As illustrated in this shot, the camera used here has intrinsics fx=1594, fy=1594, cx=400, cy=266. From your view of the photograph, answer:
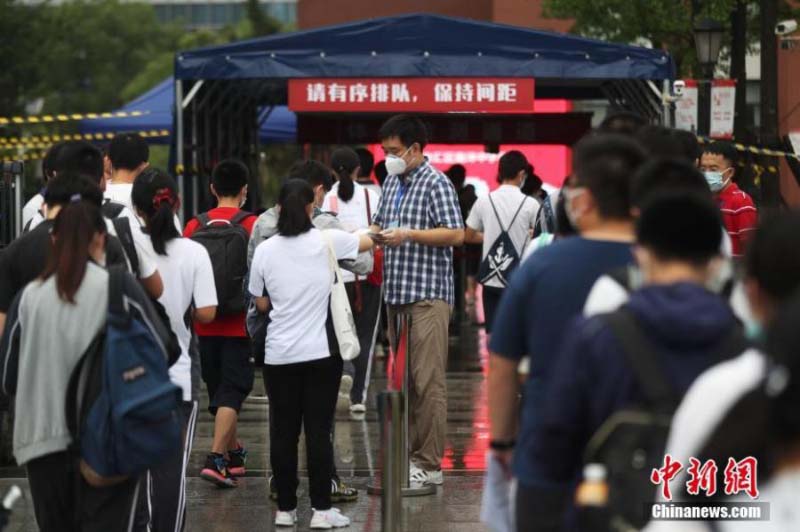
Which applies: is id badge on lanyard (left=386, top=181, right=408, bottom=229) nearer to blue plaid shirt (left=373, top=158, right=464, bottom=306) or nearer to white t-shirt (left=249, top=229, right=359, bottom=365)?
blue plaid shirt (left=373, top=158, right=464, bottom=306)

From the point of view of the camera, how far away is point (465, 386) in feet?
49.6

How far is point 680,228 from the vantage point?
4152mm

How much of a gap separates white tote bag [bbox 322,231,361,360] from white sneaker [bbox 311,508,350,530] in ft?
2.82

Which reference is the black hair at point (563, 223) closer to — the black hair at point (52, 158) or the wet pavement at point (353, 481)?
the black hair at point (52, 158)

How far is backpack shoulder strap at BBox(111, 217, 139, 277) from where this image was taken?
282 inches

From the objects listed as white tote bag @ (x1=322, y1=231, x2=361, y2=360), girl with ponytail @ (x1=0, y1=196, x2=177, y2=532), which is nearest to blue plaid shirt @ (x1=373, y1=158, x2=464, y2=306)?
white tote bag @ (x1=322, y1=231, x2=361, y2=360)

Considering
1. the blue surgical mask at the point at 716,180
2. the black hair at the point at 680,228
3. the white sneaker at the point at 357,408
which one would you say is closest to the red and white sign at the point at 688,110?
the white sneaker at the point at 357,408

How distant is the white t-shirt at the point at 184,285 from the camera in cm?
767

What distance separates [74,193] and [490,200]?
19.0 feet

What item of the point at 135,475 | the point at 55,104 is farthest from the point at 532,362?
the point at 55,104

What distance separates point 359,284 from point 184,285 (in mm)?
4860

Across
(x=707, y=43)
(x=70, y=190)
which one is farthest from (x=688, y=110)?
(x=70, y=190)

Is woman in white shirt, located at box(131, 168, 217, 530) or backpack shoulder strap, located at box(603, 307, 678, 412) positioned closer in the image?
backpack shoulder strap, located at box(603, 307, 678, 412)

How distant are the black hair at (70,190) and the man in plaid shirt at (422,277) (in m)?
3.15
